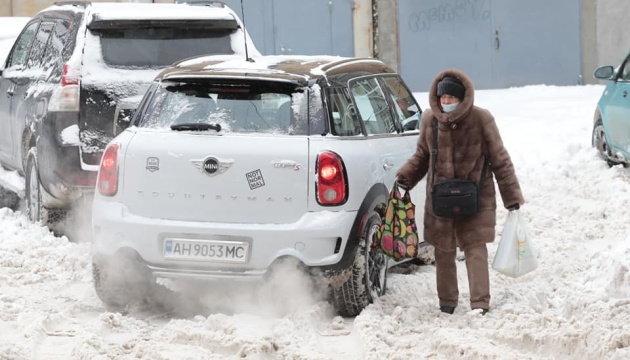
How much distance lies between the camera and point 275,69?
320 inches

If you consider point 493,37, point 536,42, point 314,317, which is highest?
point 493,37

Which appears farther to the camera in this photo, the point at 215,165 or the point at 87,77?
the point at 87,77

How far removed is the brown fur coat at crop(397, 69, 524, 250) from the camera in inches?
311

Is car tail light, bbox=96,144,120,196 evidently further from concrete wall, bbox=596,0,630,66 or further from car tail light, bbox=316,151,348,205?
concrete wall, bbox=596,0,630,66

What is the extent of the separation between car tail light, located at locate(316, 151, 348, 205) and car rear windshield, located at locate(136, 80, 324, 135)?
0.79 ft

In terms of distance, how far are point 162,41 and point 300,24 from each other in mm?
14673

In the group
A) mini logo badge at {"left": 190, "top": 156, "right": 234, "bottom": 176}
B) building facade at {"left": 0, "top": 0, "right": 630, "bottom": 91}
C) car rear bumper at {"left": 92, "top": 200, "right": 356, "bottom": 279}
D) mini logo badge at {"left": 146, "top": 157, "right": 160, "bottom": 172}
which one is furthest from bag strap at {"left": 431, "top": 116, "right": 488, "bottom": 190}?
building facade at {"left": 0, "top": 0, "right": 630, "bottom": 91}

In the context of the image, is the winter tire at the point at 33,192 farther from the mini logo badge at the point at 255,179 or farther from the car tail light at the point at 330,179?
the car tail light at the point at 330,179

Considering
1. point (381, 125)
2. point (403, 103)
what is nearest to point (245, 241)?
point (381, 125)

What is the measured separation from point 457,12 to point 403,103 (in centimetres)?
1544

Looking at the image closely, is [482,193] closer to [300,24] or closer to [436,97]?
[436,97]

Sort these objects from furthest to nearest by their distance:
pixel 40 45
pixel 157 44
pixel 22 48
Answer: pixel 22 48 → pixel 40 45 → pixel 157 44

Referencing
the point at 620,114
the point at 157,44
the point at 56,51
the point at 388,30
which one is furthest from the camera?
the point at 388,30

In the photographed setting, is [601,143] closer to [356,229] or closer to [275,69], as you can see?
[275,69]
